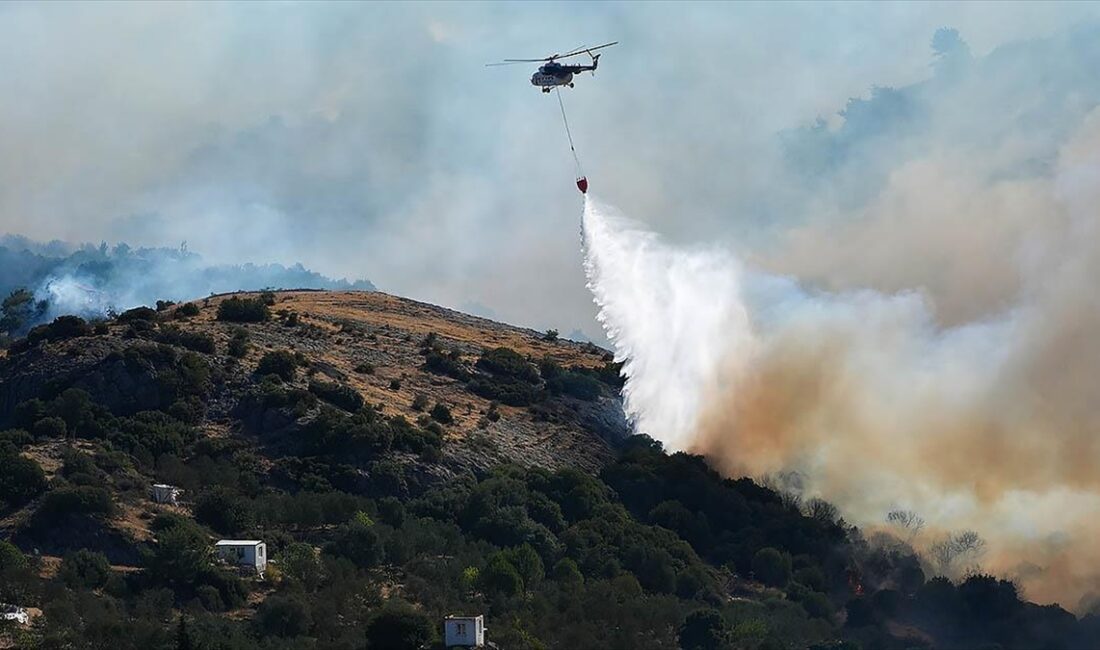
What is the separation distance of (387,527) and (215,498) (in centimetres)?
1197

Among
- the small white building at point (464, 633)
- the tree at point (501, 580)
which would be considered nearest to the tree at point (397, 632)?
the small white building at point (464, 633)

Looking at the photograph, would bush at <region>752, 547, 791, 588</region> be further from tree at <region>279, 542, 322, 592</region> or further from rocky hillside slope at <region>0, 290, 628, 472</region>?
tree at <region>279, 542, 322, 592</region>

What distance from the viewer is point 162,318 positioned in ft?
583

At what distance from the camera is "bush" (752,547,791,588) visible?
148 metres

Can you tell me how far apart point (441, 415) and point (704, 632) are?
41.9 meters

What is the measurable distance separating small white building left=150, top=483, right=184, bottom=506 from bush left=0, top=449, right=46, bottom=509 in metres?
7.60

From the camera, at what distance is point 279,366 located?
528 feet

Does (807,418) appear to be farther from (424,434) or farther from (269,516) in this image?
(269,516)

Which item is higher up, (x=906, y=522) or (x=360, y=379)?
(x=360, y=379)

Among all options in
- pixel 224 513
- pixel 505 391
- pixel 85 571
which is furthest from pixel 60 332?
pixel 85 571

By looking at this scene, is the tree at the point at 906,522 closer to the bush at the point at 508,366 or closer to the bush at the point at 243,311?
the bush at the point at 508,366

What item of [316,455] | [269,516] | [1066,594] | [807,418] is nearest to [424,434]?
[316,455]

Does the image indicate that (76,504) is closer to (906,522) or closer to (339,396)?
(339,396)

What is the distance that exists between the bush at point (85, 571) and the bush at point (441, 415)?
42.3 meters
